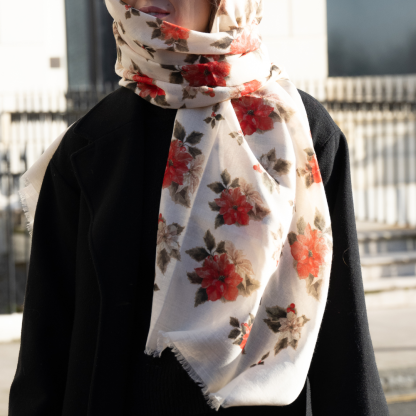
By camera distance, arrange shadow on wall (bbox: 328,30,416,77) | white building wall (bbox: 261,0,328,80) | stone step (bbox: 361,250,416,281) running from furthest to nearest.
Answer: shadow on wall (bbox: 328,30,416,77), white building wall (bbox: 261,0,328,80), stone step (bbox: 361,250,416,281)

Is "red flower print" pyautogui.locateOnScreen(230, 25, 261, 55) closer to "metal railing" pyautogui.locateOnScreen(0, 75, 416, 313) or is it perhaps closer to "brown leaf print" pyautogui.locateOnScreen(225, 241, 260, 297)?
"brown leaf print" pyautogui.locateOnScreen(225, 241, 260, 297)

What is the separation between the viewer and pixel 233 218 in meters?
1.46

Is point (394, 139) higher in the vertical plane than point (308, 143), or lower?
lower

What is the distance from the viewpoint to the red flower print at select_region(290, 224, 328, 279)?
4.80ft

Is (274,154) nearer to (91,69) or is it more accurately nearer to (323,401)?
(323,401)

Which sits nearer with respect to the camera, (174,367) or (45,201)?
(174,367)

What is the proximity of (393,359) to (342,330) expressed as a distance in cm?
378

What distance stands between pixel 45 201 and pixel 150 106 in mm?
384

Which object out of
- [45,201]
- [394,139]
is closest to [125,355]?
[45,201]

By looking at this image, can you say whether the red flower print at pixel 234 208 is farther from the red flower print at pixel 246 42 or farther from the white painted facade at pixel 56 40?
the white painted facade at pixel 56 40

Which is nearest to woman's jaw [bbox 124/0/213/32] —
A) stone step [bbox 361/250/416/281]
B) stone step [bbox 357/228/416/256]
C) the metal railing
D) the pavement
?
the pavement

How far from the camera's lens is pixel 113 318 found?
1422 mm

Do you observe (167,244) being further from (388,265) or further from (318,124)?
(388,265)

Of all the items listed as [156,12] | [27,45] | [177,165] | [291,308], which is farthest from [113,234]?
[27,45]
